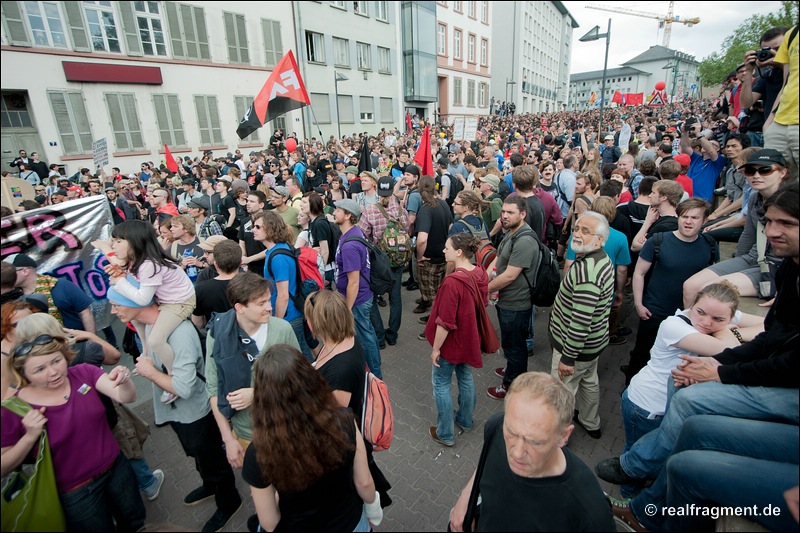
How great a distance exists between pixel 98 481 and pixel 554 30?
82147 millimetres

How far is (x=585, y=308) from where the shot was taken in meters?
3.26

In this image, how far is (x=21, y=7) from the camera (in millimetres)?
15109

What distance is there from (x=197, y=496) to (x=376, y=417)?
6.73 ft

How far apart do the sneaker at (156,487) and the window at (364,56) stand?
29445 mm

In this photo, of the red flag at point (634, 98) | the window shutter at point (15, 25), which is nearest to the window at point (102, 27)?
the window shutter at point (15, 25)

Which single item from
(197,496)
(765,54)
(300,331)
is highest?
(765,54)

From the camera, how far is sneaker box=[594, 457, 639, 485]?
297 centimetres

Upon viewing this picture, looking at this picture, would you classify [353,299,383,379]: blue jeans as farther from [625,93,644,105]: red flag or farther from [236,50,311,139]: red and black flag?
[625,93,644,105]: red flag

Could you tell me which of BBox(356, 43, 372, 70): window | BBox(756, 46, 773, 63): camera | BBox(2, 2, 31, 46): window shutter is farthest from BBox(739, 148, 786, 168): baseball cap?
BBox(356, 43, 372, 70): window

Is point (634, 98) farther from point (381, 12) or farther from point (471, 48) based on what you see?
point (471, 48)

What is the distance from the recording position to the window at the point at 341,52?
1036 inches

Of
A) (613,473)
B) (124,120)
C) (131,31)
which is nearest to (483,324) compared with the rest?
(613,473)

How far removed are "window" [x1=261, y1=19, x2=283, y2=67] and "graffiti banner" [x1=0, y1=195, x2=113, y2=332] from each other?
69.8ft

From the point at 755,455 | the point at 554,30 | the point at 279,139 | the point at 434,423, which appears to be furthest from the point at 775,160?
the point at 554,30
